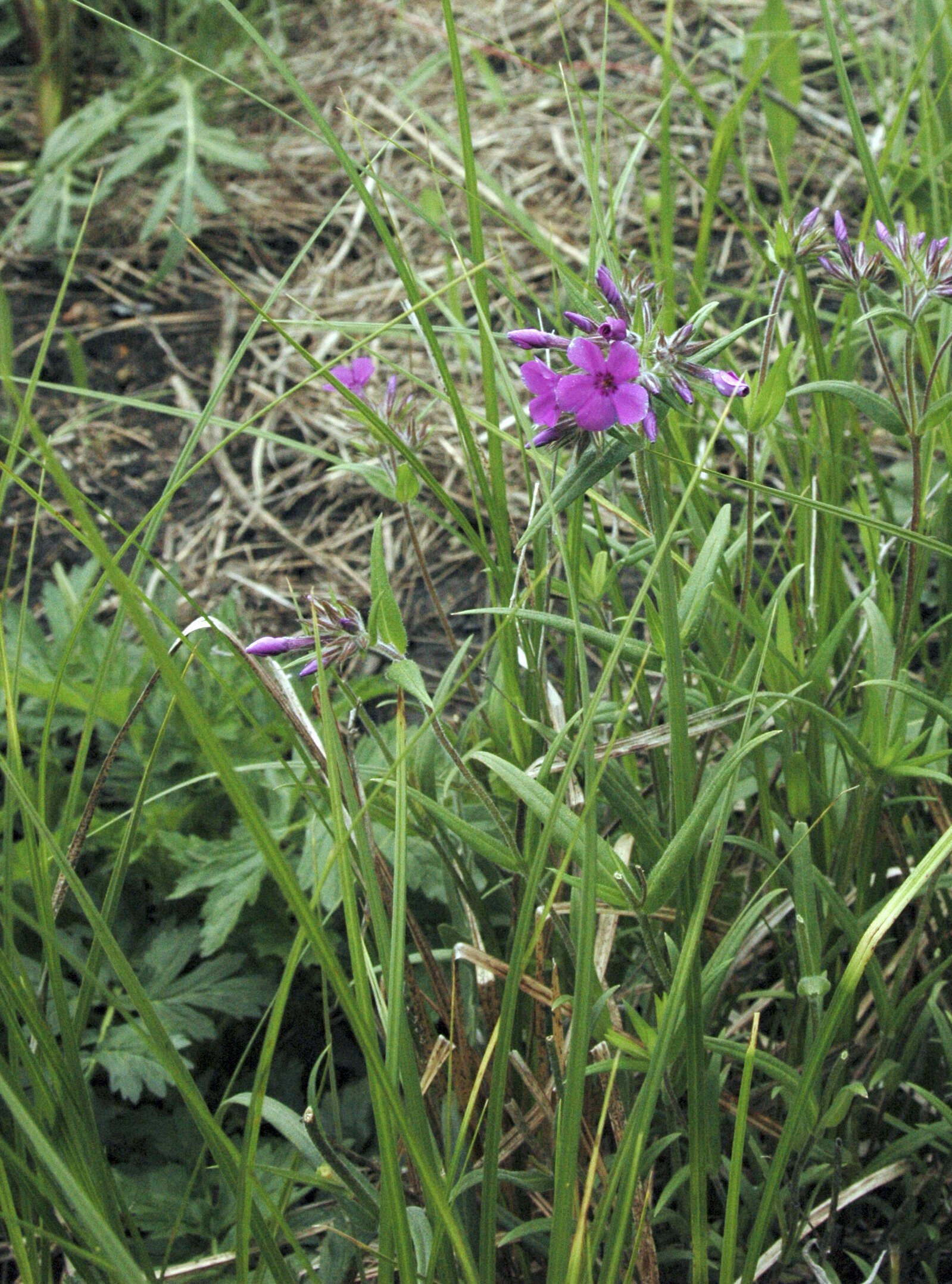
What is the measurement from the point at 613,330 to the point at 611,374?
41mm

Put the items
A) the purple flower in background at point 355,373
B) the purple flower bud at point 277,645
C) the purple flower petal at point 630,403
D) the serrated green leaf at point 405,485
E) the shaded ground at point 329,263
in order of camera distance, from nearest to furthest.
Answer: the purple flower petal at point 630,403
the purple flower bud at point 277,645
the serrated green leaf at point 405,485
the purple flower in background at point 355,373
the shaded ground at point 329,263

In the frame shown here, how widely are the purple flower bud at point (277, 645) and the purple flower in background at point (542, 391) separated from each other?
288mm

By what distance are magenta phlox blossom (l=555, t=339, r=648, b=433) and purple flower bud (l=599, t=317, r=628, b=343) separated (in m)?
0.02

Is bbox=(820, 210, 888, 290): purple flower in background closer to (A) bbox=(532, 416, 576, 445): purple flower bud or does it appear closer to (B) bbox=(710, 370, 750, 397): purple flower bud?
(B) bbox=(710, 370, 750, 397): purple flower bud

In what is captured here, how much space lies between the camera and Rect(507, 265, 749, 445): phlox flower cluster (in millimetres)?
812

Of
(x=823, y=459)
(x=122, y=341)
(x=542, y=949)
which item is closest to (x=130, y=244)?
(x=122, y=341)

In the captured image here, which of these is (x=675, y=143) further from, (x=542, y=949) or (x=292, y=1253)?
(x=292, y=1253)

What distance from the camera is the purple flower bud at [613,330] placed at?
840mm

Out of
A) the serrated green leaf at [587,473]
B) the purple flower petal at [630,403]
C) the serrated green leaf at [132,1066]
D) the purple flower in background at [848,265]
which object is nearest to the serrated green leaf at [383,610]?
the serrated green leaf at [587,473]

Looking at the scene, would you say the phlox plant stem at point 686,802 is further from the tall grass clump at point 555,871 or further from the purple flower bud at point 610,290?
the purple flower bud at point 610,290

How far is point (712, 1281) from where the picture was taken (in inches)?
42.9

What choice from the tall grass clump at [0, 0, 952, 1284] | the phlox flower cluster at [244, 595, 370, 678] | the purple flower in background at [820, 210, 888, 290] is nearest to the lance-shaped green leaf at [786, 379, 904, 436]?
the tall grass clump at [0, 0, 952, 1284]

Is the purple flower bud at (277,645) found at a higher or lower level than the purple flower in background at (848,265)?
lower

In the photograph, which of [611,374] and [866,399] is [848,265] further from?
[611,374]
